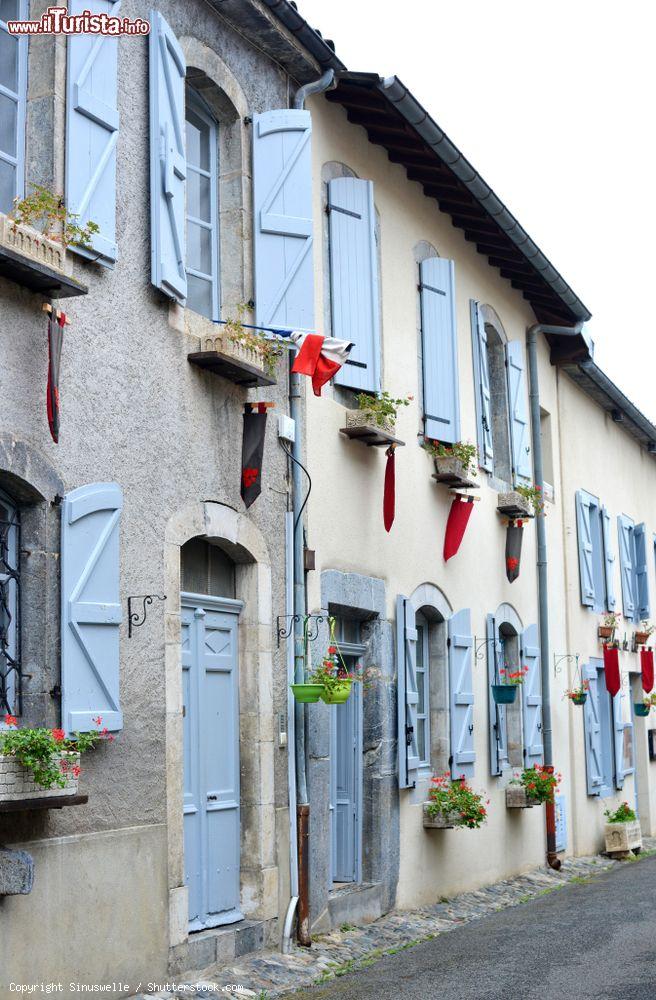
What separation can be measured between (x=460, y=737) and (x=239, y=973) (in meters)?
4.09

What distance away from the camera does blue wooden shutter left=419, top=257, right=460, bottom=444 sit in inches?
425

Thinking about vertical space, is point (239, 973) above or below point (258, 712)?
below

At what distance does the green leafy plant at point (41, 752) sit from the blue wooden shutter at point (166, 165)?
246 centimetres

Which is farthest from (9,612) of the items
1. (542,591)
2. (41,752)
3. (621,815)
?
(621,815)

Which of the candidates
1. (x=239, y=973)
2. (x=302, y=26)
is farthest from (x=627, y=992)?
(x=302, y=26)

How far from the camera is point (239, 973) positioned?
711 cm

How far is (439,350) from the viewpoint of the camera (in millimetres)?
10992

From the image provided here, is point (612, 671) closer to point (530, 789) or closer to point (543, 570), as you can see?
point (543, 570)

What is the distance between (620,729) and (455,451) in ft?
20.2

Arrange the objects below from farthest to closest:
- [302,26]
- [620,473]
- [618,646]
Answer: [620,473], [618,646], [302,26]

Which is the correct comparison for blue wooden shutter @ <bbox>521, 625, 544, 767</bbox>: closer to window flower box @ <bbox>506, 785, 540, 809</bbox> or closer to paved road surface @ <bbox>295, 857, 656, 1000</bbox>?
window flower box @ <bbox>506, 785, 540, 809</bbox>

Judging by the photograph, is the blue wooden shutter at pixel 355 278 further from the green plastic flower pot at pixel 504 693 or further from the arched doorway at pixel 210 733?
the green plastic flower pot at pixel 504 693

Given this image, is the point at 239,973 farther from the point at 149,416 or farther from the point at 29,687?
the point at 149,416

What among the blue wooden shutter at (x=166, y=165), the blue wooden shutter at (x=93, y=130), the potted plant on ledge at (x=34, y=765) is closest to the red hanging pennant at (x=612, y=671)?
the blue wooden shutter at (x=166, y=165)
